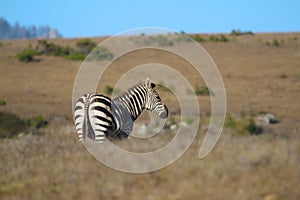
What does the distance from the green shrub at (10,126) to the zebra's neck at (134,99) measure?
9.90 metres

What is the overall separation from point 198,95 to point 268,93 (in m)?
4.73

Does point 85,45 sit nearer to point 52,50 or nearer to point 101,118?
point 52,50

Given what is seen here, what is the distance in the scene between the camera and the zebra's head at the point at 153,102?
1512cm

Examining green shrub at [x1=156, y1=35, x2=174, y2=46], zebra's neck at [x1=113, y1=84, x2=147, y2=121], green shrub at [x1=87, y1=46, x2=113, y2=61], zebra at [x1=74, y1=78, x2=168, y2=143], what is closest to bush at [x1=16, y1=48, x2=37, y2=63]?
green shrub at [x1=87, y1=46, x2=113, y2=61]

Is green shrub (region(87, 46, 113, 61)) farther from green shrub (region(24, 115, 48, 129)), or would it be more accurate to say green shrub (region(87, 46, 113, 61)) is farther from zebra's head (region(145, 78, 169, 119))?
zebra's head (region(145, 78, 169, 119))

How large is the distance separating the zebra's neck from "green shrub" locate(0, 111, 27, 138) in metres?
9.90

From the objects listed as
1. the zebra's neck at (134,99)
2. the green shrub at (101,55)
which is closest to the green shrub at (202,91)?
the green shrub at (101,55)

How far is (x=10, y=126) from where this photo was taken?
25484mm

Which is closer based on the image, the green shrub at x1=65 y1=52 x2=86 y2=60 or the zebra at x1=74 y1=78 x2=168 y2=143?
the zebra at x1=74 y1=78 x2=168 y2=143

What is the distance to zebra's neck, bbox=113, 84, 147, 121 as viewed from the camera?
14570mm

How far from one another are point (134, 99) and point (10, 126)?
1194 cm

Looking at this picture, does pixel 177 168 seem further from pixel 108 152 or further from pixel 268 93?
pixel 268 93

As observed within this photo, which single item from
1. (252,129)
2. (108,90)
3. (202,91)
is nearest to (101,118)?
(252,129)

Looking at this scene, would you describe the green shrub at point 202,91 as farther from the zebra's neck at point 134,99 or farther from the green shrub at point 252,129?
the zebra's neck at point 134,99
